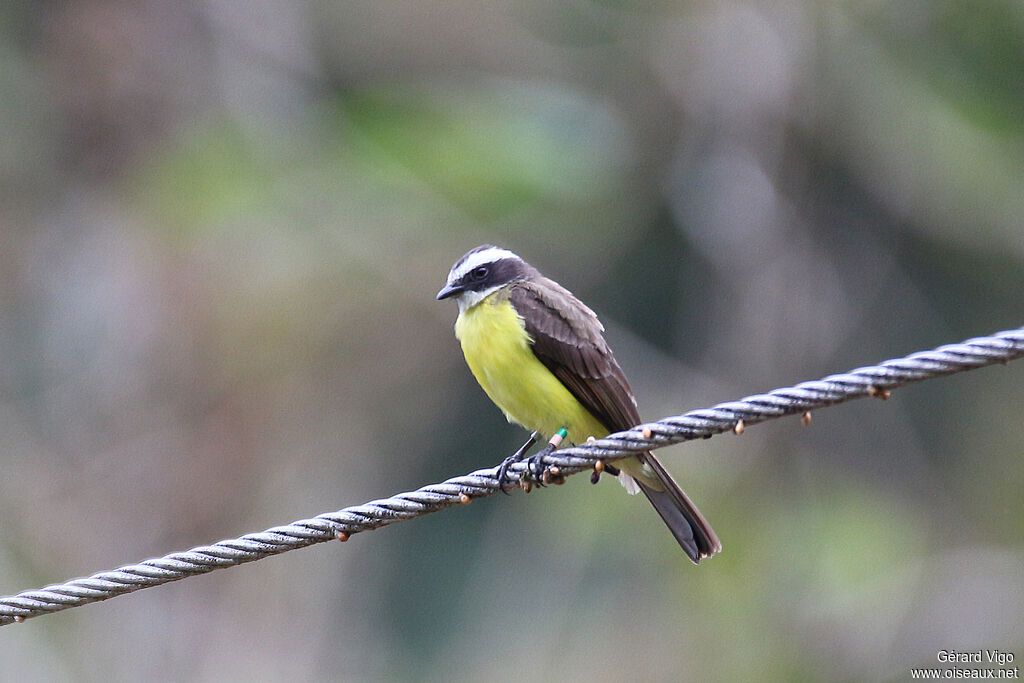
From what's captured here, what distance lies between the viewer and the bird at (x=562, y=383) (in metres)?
5.91

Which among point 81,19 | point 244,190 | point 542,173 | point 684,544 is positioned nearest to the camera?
Answer: point 684,544

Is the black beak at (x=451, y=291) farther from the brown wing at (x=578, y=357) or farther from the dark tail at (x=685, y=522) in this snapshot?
the dark tail at (x=685, y=522)

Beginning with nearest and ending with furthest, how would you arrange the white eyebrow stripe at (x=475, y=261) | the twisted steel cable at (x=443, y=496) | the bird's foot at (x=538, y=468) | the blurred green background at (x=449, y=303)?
1. the twisted steel cable at (x=443, y=496)
2. the bird's foot at (x=538, y=468)
3. the white eyebrow stripe at (x=475, y=261)
4. the blurred green background at (x=449, y=303)

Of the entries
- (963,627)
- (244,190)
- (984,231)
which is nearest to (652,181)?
(984,231)

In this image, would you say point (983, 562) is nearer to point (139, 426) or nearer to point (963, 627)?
point (963, 627)

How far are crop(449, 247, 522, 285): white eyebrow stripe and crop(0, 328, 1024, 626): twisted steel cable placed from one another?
192 cm

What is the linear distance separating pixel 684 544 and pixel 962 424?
1024 cm

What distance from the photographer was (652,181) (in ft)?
51.4

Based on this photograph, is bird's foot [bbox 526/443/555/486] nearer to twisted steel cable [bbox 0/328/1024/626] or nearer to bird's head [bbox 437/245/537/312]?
twisted steel cable [bbox 0/328/1024/626]

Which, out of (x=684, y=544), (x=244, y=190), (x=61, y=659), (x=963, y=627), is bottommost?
(x=684, y=544)

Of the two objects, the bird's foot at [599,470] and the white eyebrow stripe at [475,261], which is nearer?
the bird's foot at [599,470]

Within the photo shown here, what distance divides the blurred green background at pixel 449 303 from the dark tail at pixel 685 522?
7.10m

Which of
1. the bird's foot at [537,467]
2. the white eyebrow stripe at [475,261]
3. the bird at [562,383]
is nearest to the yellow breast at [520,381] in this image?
the bird at [562,383]

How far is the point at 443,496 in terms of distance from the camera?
4562 millimetres
